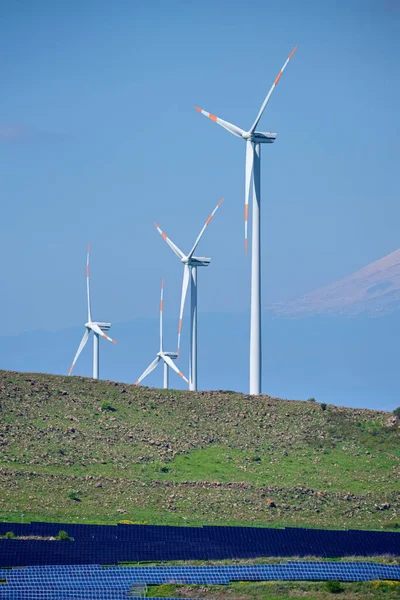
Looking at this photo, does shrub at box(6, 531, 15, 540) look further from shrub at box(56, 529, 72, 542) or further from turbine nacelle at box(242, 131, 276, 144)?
turbine nacelle at box(242, 131, 276, 144)

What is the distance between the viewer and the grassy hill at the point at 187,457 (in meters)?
95.9

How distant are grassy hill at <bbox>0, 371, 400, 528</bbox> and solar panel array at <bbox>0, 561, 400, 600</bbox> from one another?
22.1 m

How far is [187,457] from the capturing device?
11138cm

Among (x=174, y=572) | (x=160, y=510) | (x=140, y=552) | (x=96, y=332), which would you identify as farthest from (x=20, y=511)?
(x=96, y=332)

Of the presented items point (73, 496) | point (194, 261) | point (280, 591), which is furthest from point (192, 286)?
point (280, 591)

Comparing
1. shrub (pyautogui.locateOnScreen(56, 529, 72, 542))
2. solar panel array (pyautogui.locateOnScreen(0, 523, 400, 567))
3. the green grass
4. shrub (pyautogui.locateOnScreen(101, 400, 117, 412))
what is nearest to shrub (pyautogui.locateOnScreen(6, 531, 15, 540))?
solar panel array (pyautogui.locateOnScreen(0, 523, 400, 567))

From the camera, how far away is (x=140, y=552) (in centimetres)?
7262

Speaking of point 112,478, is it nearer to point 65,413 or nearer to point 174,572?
point 65,413

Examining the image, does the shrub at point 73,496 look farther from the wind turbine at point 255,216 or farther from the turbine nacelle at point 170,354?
the turbine nacelle at point 170,354

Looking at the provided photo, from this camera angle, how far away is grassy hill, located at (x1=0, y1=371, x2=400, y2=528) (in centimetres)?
9594

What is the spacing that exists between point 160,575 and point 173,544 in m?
10.6

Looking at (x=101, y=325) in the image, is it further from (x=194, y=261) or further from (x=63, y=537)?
(x=63, y=537)

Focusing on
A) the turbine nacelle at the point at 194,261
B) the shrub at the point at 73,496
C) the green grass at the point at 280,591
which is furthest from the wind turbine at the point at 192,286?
the green grass at the point at 280,591

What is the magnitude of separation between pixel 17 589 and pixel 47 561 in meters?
9.08
